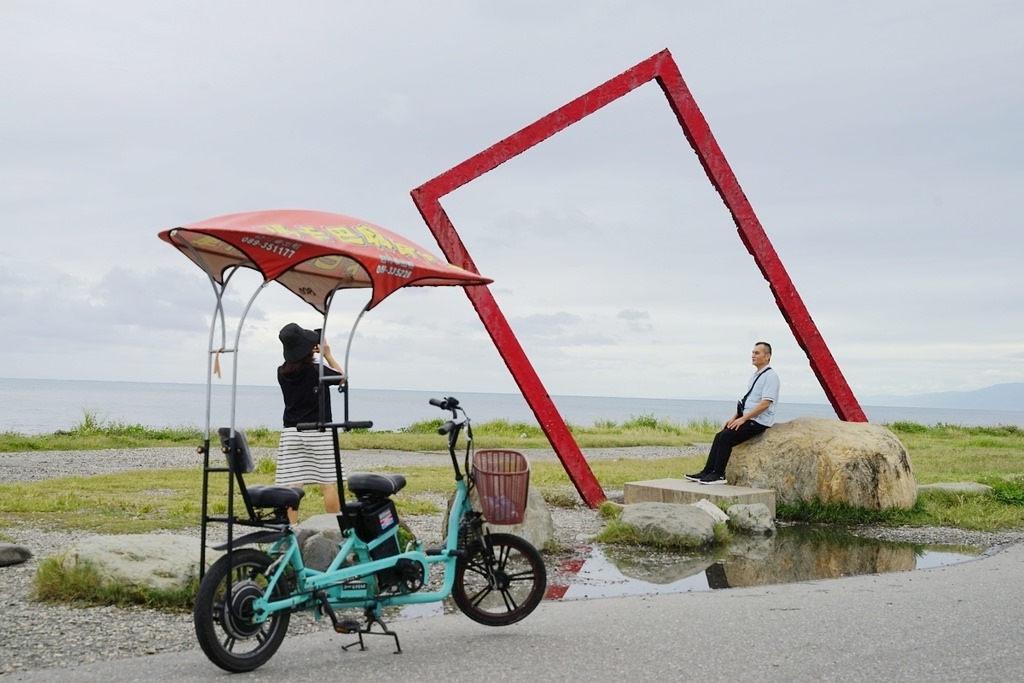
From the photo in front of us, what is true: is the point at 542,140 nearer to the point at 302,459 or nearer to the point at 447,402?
the point at 302,459

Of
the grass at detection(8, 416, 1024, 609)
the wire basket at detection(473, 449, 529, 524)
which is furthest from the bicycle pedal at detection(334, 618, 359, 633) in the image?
the grass at detection(8, 416, 1024, 609)

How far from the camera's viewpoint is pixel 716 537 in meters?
9.83

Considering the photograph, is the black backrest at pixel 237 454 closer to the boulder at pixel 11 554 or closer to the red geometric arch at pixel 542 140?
the boulder at pixel 11 554

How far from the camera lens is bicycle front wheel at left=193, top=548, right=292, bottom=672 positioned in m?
5.01

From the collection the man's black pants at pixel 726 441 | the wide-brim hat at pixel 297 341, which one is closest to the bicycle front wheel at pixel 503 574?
the wide-brim hat at pixel 297 341

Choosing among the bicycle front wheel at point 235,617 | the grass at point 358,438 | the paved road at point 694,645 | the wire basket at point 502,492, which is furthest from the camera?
the grass at point 358,438

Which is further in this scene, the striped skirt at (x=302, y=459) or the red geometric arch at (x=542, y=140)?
the red geometric arch at (x=542, y=140)

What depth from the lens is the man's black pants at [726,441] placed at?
40.1 feet

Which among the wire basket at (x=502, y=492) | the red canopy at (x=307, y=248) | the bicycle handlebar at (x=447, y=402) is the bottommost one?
the wire basket at (x=502, y=492)

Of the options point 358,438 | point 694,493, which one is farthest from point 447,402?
point 358,438

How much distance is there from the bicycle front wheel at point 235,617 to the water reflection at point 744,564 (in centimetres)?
254

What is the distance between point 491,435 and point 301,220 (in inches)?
752

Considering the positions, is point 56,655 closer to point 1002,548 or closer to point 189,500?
point 189,500

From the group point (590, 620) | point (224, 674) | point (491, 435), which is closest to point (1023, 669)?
point (590, 620)
